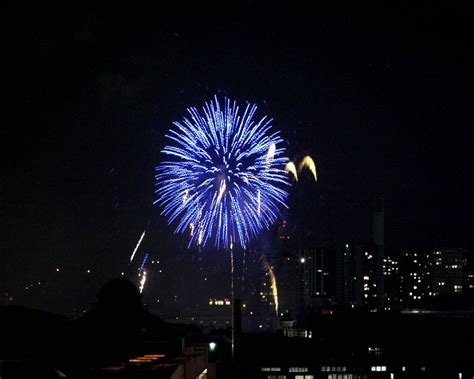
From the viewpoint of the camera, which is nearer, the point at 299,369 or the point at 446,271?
the point at 299,369

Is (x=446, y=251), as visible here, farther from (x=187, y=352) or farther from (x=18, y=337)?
(x=187, y=352)

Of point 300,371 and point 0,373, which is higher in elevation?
point 0,373

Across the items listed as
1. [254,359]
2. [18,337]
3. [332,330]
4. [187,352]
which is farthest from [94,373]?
[332,330]

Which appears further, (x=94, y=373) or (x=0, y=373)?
(x=94, y=373)

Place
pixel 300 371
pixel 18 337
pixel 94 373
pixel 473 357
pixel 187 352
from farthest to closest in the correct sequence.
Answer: pixel 473 357 < pixel 300 371 < pixel 18 337 < pixel 187 352 < pixel 94 373

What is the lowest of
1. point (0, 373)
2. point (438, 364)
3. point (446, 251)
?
point (438, 364)

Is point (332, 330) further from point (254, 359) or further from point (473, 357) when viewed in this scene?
point (254, 359)

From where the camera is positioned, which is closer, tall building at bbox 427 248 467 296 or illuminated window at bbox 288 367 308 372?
illuminated window at bbox 288 367 308 372

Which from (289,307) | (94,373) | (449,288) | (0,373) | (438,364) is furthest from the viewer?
(449,288)

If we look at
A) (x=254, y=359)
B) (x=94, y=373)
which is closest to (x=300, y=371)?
(x=254, y=359)

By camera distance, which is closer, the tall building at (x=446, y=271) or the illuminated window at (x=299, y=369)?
the illuminated window at (x=299, y=369)
